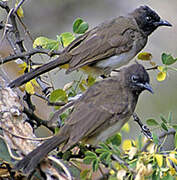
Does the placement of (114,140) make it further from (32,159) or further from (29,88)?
(32,159)

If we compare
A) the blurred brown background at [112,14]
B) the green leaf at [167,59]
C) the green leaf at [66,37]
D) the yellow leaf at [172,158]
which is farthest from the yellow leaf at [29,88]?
the blurred brown background at [112,14]

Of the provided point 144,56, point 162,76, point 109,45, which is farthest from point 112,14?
point 162,76

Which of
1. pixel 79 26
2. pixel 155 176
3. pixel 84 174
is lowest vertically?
pixel 155 176

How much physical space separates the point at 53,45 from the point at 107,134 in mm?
605

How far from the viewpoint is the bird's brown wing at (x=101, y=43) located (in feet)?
11.0

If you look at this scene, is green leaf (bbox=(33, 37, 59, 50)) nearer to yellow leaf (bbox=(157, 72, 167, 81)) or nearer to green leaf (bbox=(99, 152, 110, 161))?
yellow leaf (bbox=(157, 72, 167, 81))

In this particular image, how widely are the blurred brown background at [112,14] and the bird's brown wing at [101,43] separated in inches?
91.9

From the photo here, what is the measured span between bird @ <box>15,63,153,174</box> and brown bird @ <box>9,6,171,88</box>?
41 cm

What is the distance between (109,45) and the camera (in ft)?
11.8

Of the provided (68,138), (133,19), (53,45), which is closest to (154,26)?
(133,19)

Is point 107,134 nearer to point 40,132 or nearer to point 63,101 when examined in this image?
point 63,101

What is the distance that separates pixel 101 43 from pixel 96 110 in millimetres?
1025

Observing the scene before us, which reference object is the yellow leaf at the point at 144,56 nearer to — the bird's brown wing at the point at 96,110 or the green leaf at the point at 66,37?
the bird's brown wing at the point at 96,110

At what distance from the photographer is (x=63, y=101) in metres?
2.62
